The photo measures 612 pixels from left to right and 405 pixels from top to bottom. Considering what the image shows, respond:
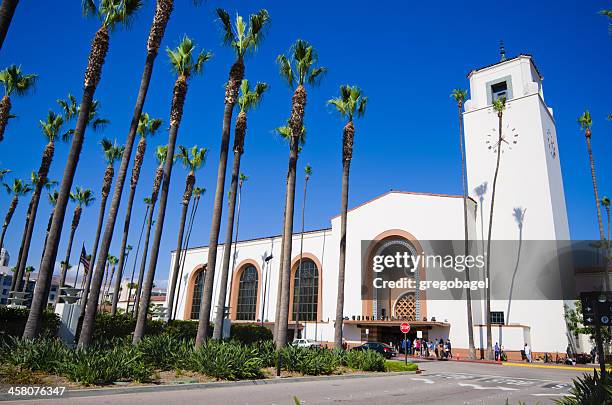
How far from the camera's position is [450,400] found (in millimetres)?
11133

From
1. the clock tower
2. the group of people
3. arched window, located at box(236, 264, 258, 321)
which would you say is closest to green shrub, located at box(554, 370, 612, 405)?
the group of people

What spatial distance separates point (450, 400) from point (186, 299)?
45.0 m

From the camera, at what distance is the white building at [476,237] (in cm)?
3341

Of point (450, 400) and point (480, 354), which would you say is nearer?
point (450, 400)

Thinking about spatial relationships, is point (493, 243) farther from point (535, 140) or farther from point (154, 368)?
point (154, 368)

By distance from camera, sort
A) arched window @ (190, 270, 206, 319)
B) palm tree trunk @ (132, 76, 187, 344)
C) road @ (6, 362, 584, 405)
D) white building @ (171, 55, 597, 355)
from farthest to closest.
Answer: arched window @ (190, 270, 206, 319) < white building @ (171, 55, 597, 355) < palm tree trunk @ (132, 76, 187, 344) < road @ (6, 362, 584, 405)

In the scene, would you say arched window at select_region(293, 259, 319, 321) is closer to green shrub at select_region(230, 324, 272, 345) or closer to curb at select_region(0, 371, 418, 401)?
green shrub at select_region(230, 324, 272, 345)

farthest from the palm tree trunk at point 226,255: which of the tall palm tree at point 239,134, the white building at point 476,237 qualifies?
the white building at point 476,237

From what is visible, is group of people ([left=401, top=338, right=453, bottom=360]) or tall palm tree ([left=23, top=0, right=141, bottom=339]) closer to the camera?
tall palm tree ([left=23, top=0, right=141, bottom=339])

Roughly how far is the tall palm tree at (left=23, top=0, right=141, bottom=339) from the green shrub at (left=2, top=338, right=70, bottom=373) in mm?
1651

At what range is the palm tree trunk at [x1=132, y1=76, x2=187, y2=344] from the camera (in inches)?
647

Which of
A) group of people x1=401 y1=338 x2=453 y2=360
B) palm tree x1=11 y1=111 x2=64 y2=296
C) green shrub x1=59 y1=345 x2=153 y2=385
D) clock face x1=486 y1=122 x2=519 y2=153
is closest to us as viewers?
green shrub x1=59 y1=345 x2=153 y2=385

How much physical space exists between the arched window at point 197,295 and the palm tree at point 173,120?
114ft

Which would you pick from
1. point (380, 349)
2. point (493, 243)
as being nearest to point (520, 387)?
point (380, 349)
